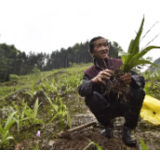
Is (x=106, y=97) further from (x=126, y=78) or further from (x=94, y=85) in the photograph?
(x=126, y=78)

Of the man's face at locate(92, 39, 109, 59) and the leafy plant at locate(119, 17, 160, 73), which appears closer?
the leafy plant at locate(119, 17, 160, 73)

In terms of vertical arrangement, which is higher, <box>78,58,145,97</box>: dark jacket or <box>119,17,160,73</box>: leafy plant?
<box>119,17,160,73</box>: leafy plant

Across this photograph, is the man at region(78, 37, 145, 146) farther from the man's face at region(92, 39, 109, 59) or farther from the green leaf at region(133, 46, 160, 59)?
the green leaf at region(133, 46, 160, 59)

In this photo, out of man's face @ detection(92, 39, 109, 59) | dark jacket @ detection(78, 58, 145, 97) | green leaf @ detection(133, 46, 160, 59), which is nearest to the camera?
green leaf @ detection(133, 46, 160, 59)

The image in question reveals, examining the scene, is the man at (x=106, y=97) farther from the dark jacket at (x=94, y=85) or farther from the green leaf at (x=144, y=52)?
the green leaf at (x=144, y=52)

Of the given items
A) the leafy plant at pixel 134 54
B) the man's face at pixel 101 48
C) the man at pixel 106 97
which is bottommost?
the man at pixel 106 97

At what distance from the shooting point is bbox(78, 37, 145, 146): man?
1.22m

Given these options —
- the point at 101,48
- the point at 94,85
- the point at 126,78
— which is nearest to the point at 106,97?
the point at 94,85

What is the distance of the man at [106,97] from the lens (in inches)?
48.1

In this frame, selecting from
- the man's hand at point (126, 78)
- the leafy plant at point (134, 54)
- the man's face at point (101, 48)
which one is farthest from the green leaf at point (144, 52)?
the man's face at point (101, 48)

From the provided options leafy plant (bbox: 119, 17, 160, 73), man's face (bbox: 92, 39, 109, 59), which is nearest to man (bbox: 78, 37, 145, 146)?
man's face (bbox: 92, 39, 109, 59)

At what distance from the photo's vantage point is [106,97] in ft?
4.78

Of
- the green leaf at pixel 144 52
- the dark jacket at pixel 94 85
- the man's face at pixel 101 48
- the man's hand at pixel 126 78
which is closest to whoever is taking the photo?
the green leaf at pixel 144 52
